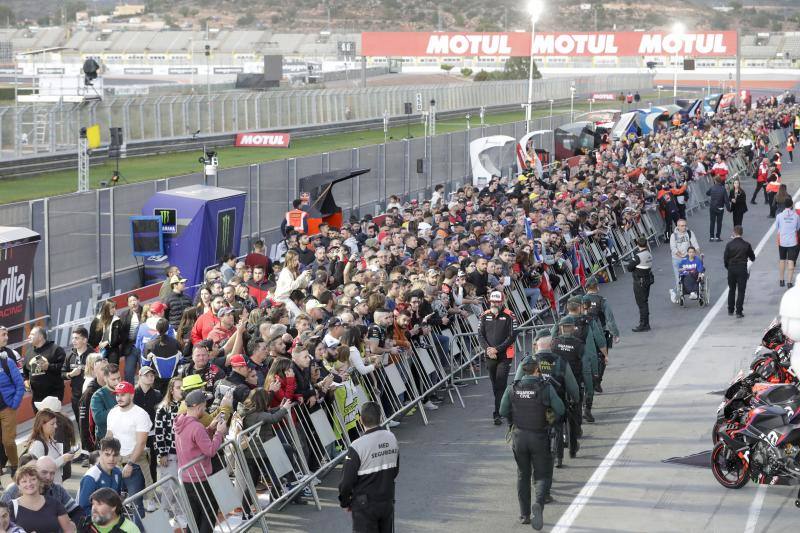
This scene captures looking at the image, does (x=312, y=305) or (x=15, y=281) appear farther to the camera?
(x=15, y=281)

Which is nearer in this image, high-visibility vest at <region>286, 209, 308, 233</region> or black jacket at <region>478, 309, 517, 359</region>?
black jacket at <region>478, 309, 517, 359</region>

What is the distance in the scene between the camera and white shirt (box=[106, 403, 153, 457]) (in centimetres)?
1111

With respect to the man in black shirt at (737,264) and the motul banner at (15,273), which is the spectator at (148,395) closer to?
the motul banner at (15,273)

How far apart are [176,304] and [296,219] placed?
9.47 m

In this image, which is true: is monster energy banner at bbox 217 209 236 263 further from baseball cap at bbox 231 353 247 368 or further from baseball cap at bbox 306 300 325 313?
baseball cap at bbox 231 353 247 368

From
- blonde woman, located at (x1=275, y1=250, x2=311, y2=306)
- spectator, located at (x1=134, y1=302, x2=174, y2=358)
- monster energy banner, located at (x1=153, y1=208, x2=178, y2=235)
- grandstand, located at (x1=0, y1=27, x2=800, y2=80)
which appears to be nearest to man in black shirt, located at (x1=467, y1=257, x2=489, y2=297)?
blonde woman, located at (x1=275, y1=250, x2=311, y2=306)

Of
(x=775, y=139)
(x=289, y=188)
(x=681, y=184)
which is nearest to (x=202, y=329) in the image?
(x=289, y=188)

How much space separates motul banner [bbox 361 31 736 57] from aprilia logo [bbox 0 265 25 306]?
2627 inches

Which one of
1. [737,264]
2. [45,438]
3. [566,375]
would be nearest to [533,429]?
[566,375]

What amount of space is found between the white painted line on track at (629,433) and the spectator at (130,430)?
4.05 m

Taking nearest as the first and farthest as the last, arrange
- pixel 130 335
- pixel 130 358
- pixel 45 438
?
pixel 45 438 → pixel 130 358 → pixel 130 335

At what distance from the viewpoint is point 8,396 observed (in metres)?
13.3

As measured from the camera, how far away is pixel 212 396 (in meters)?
12.4

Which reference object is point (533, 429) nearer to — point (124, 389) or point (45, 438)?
point (124, 389)
